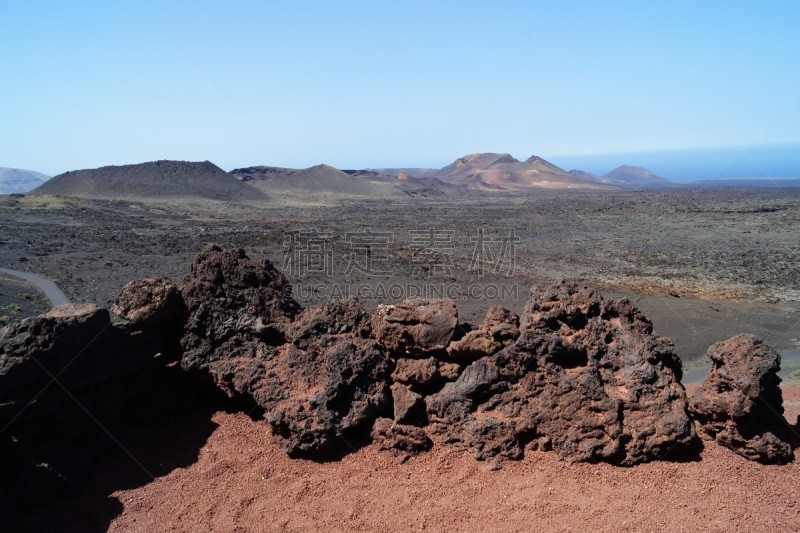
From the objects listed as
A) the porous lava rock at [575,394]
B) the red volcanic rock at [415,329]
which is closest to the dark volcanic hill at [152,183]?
the red volcanic rock at [415,329]

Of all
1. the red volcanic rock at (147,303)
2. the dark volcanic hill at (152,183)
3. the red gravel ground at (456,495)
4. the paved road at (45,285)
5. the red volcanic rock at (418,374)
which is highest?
the dark volcanic hill at (152,183)

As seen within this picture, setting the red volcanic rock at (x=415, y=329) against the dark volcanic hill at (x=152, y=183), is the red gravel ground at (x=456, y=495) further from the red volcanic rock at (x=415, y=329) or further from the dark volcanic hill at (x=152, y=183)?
the dark volcanic hill at (x=152, y=183)

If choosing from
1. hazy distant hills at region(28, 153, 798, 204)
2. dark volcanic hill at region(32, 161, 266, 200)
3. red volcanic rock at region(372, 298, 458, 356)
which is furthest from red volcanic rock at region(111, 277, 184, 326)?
dark volcanic hill at region(32, 161, 266, 200)

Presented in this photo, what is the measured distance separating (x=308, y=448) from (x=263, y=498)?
713 millimetres

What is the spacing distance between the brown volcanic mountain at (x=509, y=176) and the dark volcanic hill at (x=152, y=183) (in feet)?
171

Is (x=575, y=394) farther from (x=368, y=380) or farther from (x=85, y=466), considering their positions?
(x=85, y=466)

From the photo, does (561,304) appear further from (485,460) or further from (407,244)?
(407,244)

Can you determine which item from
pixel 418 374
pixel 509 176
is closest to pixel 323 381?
pixel 418 374

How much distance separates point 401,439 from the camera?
243 inches

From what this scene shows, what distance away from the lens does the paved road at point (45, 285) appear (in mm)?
18297

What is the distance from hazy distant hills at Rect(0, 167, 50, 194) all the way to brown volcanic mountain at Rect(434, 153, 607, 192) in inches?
4192

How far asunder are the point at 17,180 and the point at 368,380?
18553 cm

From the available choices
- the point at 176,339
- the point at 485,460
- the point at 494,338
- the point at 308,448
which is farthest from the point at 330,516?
the point at 176,339

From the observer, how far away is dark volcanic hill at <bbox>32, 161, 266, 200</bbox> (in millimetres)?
65312
